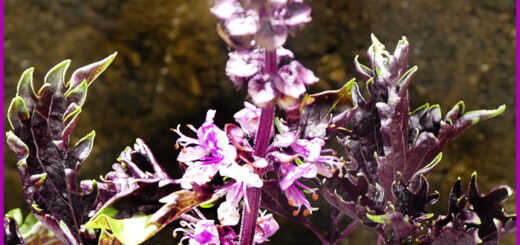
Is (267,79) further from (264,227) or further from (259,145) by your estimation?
(264,227)

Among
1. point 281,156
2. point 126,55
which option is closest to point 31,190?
point 281,156

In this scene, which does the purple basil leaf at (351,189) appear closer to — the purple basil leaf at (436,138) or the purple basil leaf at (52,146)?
the purple basil leaf at (436,138)

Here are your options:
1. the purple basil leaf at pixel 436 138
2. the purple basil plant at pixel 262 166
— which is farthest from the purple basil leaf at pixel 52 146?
the purple basil leaf at pixel 436 138

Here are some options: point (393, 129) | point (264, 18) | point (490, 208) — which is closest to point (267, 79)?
point (264, 18)

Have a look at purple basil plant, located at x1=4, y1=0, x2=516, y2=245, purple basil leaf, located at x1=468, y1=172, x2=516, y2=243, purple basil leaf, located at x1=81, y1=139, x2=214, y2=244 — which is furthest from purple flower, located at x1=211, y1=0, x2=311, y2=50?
purple basil leaf, located at x1=468, y1=172, x2=516, y2=243

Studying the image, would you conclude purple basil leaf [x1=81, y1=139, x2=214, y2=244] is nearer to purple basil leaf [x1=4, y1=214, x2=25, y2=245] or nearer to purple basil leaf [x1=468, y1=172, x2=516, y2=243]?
purple basil leaf [x1=4, y1=214, x2=25, y2=245]

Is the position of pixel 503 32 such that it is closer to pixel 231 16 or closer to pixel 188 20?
pixel 188 20

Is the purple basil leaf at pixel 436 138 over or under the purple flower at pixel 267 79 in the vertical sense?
under
